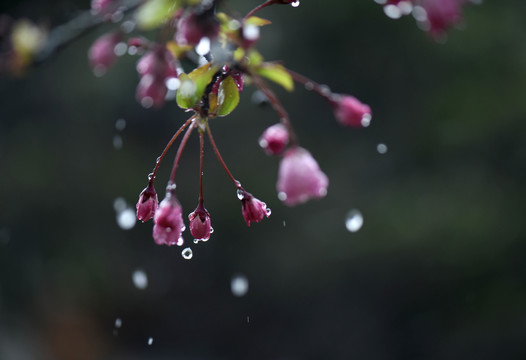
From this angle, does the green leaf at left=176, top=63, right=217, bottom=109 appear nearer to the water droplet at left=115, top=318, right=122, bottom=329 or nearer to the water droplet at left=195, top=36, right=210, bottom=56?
the water droplet at left=195, top=36, right=210, bottom=56

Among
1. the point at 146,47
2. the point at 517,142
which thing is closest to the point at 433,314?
the point at 517,142

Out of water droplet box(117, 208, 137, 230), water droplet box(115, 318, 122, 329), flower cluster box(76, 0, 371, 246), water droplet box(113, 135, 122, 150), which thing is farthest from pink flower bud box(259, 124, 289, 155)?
water droplet box(115, 318, 122, 329)

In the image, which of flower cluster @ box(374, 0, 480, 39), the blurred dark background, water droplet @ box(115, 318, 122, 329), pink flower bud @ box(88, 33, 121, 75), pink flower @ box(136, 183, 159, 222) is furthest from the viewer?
water droplet @ box(115, 318, 122, 329)

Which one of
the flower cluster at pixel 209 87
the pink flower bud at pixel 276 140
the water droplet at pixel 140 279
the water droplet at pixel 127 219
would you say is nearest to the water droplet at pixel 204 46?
the flower cluster at pixel 209 87

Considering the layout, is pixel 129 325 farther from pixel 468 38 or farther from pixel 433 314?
pixel 468 38

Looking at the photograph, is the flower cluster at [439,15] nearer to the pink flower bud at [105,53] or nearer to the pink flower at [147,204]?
the pink flower at [147,204]

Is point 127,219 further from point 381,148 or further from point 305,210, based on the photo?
point 381,148
